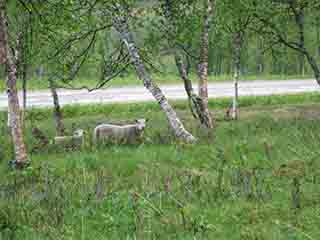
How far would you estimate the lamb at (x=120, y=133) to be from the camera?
12461 mm

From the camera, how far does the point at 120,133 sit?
12.6 m

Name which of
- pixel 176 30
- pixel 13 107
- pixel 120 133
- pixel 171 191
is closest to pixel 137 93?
pixel 176 30

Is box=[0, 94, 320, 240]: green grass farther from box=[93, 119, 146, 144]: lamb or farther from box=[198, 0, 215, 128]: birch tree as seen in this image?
box=[198, 0, 215, 128]: birch tree

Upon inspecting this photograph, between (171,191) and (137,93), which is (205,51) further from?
(137,93)

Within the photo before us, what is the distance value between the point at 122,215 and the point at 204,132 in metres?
6.80

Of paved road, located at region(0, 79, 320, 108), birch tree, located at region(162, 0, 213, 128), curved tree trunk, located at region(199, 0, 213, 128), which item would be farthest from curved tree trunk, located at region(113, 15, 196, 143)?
paved road, located at region(0, 79, 320, 108)

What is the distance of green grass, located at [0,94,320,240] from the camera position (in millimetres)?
5617

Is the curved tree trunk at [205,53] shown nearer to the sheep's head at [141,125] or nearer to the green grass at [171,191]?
the green grass at [171,191]

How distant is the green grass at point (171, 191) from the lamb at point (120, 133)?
2.72ft

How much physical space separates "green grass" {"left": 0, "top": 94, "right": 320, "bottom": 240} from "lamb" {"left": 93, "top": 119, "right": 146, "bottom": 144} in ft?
2.72

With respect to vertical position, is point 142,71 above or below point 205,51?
below

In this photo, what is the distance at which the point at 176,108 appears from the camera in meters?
22.1

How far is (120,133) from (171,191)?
19.2ft

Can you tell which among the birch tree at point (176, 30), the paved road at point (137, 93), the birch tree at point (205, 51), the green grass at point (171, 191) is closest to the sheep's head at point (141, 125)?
the green grass at point (171, 191)
